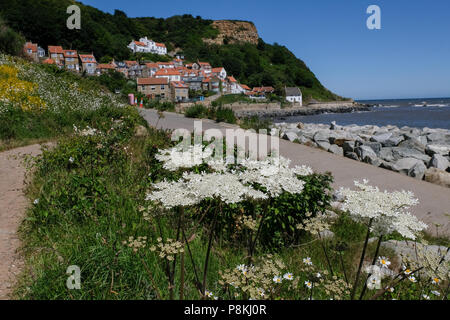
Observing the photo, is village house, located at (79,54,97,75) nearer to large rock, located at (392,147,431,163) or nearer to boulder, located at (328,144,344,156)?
boulder, located at (328,144,344,156)

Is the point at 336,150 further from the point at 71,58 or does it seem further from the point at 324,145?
the point at 71,58

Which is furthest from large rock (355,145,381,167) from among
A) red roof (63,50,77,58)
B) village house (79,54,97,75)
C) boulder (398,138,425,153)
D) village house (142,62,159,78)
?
village house (142,62,159,78)

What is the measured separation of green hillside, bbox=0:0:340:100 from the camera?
71062 mm

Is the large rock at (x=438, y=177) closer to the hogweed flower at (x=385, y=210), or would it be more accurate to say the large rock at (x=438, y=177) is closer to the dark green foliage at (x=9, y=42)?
the hogweed flower at (x=385, y=210)

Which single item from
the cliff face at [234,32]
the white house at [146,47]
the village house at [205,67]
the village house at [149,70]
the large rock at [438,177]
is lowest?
the large rock at [438,177]

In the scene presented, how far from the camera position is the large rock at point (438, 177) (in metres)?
6.62

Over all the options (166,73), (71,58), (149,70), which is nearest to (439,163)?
(166,73)

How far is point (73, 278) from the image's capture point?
2.13 meters

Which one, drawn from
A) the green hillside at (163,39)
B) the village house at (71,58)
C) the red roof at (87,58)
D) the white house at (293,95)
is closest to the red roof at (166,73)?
the green hillside at (163,39)

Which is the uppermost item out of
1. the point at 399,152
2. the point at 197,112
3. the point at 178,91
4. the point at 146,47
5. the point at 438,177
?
the point at 146,47

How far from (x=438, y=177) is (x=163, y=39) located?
146 metres

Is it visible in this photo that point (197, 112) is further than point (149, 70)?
No

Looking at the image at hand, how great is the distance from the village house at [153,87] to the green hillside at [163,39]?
2712cm
